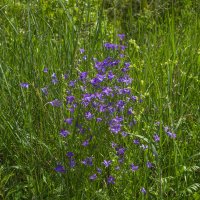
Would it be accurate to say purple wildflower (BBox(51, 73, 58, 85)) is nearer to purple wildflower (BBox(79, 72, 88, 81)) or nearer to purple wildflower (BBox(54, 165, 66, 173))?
purple wildflower (BBox(79, 72, 88, 81))

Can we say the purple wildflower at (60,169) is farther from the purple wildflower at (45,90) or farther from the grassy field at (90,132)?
the purple wildflower at (45,90)

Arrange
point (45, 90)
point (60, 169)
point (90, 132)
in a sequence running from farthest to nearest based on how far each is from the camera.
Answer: point (45, 90) → point (90, 132) → point (60, 169)

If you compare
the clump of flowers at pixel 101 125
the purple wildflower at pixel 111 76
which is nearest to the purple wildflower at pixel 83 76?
the clump of flowers at pixel 101 125

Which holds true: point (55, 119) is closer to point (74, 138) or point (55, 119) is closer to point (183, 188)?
point (74, 138)

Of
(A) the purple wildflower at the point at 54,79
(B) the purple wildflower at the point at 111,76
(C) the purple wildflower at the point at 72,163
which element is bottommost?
(C) the purple wildflower at the point at 72,163

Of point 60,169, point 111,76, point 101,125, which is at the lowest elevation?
point 60,169

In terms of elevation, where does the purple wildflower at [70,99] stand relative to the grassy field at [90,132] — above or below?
above

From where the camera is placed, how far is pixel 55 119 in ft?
7.92

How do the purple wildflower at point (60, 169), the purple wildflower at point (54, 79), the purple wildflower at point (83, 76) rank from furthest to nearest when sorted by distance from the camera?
the purple wildflower at point (54, 79) < the purple wildflower at point (83, 76) < the purple wildflower at point (60, 169)

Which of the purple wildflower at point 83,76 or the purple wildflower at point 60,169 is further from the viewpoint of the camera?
the purple wildflower at point 83,76

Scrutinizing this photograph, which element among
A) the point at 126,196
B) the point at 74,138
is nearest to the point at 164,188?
the point at 126,196

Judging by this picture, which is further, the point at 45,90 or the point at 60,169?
the point at 45,90

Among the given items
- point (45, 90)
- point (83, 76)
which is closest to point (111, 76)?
point (83, 76)

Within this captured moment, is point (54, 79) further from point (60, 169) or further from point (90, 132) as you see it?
point (60, 169)
